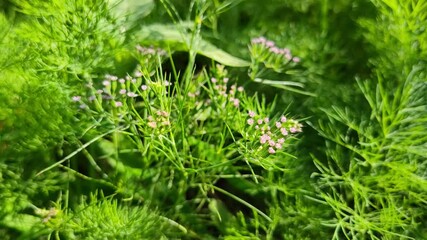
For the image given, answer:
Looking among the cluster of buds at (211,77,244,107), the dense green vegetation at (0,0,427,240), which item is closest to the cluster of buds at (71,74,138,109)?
the dense green vegetation at (0,0,427,240)

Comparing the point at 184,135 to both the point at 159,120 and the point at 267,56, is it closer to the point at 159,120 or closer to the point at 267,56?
the point at 159,120

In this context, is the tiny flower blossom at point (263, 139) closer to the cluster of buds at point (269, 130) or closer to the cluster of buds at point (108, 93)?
the cluster of buds at point (269, 130)

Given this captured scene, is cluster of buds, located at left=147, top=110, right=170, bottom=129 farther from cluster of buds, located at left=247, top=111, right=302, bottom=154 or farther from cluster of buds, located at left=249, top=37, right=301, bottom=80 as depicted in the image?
cluster of buds, located at left=249, top=37, right=301, bottom=80

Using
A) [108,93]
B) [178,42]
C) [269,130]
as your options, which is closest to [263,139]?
[269,130]

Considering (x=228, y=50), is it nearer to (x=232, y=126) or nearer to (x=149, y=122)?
(x=232, y=126)

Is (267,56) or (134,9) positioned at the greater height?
(134,9)

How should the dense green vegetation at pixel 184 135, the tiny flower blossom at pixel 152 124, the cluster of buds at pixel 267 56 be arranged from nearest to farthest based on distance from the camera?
the tiny flower blossom at pixel 152 124, the dense green vegetation at pixel 184 135, the cluster of buds at pixel 267 56

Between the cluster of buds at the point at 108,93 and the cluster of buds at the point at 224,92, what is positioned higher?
the cluster of buds at the point at 108,93

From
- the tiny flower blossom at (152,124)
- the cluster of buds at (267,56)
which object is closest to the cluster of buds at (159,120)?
the tiny flower blossom at (152,124)
